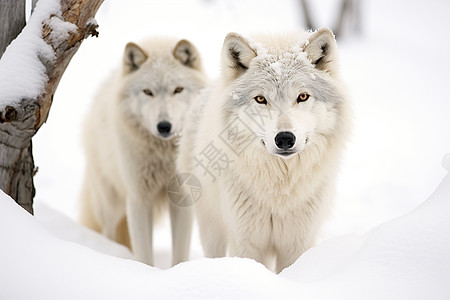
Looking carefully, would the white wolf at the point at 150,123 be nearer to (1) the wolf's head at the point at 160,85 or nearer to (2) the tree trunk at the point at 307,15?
(1) the wolf's head at the point at 160,85

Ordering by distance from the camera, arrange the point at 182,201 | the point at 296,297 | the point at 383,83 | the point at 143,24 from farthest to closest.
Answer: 1. the point at 143,24
2. the point at 383,83
3. the point at 182,201
4. the point at 296,297

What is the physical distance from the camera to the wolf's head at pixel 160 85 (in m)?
4.57

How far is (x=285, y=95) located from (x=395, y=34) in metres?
12.9

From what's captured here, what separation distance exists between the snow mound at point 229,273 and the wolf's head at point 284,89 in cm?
90

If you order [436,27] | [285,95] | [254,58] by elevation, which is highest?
[436,27]

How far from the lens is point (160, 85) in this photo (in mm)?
4719

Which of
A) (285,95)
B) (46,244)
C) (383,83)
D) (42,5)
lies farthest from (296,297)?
(383,83)

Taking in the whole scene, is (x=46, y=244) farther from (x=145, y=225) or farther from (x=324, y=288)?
(x=145, y=225)

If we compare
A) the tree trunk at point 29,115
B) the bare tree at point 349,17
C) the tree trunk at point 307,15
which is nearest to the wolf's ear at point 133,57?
the tree trunk at point 29,115

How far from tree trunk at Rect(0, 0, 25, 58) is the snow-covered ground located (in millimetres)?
1411

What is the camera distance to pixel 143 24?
1405 cm

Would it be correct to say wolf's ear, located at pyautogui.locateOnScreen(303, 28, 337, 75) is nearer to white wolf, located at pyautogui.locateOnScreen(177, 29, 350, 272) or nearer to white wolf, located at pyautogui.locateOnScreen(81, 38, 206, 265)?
white wolf, located at pyautogui.locateOnScreen(177, 29, 350, 272)

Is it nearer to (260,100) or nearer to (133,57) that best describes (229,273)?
(260,100)

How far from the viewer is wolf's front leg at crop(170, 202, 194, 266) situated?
4.98 meters
